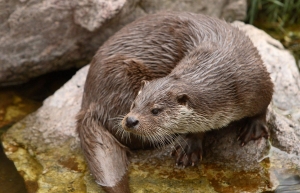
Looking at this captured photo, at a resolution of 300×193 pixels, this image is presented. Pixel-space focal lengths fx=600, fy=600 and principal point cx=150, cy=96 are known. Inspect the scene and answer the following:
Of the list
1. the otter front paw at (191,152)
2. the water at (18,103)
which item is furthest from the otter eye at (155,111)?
the water at (18,103)

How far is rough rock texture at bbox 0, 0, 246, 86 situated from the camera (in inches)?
161

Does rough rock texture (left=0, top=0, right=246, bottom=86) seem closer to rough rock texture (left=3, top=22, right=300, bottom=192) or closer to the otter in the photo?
rough rock texture (left=3, top=22, right=300, bottom=192)

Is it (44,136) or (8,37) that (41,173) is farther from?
(8,37)

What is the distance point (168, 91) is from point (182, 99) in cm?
8

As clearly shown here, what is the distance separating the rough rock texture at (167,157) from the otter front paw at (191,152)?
0.13 ft

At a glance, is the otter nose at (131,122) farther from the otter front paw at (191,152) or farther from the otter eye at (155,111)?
the otter front paw at (191,152)

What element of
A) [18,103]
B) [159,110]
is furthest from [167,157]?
[18,103]

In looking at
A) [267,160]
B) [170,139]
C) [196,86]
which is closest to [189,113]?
[196,86]

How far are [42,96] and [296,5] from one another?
2.25m

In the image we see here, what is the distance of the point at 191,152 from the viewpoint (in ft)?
10.8

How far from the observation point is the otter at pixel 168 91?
2998 mm

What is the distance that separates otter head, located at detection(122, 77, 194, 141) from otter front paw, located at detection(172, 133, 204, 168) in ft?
1.01

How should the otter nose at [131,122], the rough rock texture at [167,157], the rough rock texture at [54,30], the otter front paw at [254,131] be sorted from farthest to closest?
the rough rock texture at [54,30]
the otter front paw at [254,131]
the rough rock texture at [167,157]
the otter nose at [131,122]

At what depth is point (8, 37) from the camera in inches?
163
